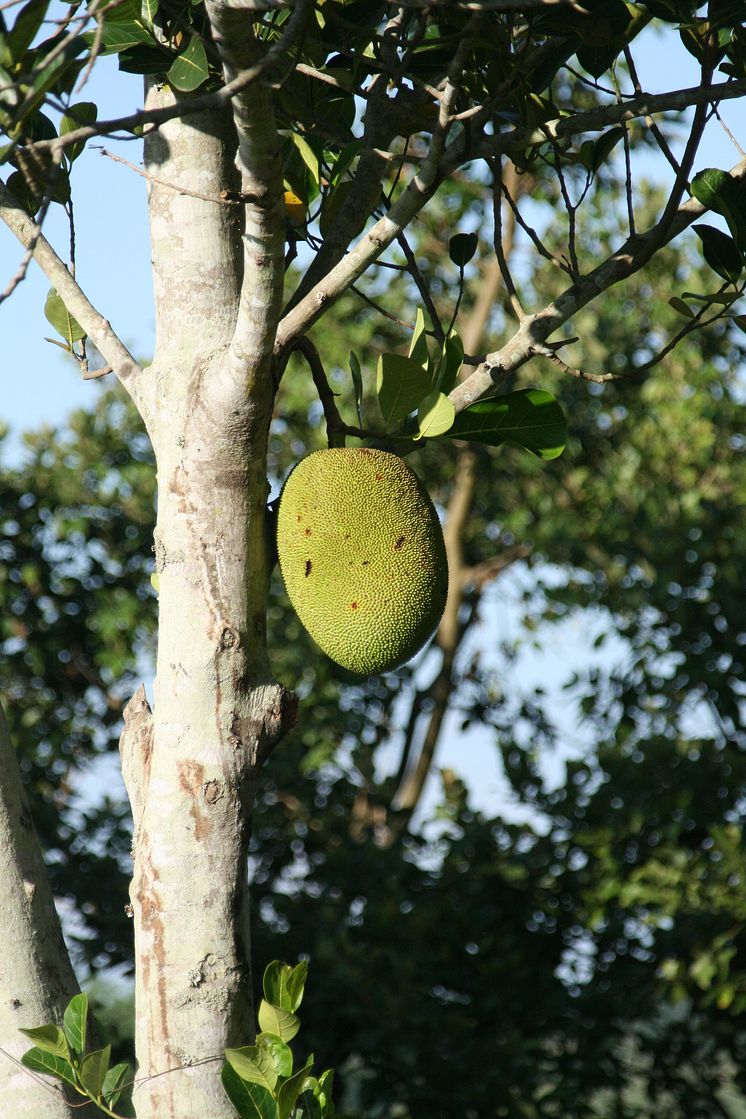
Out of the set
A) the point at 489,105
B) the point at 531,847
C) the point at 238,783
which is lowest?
the point at 531,847

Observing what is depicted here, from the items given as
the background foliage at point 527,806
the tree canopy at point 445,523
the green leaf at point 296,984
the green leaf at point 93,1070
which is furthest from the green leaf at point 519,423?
the background foliage at point 527,806

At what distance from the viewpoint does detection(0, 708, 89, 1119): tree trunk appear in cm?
102

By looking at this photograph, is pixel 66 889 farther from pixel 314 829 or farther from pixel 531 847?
pixel 531 847

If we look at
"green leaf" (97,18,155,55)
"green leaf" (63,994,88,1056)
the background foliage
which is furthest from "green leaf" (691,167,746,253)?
the background foliage

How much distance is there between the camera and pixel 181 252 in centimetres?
101

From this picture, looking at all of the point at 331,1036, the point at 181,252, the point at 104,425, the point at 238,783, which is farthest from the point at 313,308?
the point at 104,425

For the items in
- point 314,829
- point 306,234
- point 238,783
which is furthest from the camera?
point 314,829

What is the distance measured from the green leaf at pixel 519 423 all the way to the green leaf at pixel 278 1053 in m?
0.56

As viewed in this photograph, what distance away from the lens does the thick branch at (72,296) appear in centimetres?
107

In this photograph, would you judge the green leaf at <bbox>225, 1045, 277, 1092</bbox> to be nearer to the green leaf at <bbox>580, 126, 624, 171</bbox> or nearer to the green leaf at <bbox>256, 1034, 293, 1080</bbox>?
the green leaf at <bbox>256, 1034, 293, 1080</bbox>

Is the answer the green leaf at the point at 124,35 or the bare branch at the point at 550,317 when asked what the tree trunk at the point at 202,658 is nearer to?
the green leaf at the point at 124,35

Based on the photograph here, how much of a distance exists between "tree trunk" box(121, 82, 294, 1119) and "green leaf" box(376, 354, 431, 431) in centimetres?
14

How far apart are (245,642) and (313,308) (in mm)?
283

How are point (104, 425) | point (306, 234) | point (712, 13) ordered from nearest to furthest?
point (712, 13) < point (306, 234) < point (104, 425)
